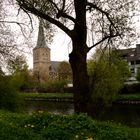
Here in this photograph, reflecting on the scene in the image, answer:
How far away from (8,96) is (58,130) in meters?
21.5

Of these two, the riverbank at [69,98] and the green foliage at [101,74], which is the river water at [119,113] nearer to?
the green foliage at [101,74]

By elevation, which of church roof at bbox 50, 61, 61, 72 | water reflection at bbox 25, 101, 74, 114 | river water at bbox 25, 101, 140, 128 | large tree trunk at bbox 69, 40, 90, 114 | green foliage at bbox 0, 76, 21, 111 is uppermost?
church roof at bbox 50, 61, 61, 72

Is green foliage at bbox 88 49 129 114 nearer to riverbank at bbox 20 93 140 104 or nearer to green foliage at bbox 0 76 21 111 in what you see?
green foliage at bbox 0 76 21 111

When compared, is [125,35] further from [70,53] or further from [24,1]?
[24,1]

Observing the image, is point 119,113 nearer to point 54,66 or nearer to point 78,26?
point 78,26

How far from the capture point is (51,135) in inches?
251

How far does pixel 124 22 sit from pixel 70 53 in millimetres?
2691

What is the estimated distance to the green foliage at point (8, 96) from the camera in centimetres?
2745

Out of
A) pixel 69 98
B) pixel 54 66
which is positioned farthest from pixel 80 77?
pixel 54 66

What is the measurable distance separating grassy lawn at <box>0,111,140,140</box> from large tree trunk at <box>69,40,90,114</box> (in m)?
3.30

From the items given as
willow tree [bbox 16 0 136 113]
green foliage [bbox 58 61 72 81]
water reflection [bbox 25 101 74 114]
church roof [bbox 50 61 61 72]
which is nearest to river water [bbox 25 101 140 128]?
water reflection [bbox 25 101 74 114]

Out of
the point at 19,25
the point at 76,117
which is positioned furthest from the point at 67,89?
the point at 76,117

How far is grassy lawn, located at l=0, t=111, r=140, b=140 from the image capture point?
610 cm

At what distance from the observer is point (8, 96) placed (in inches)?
1089
